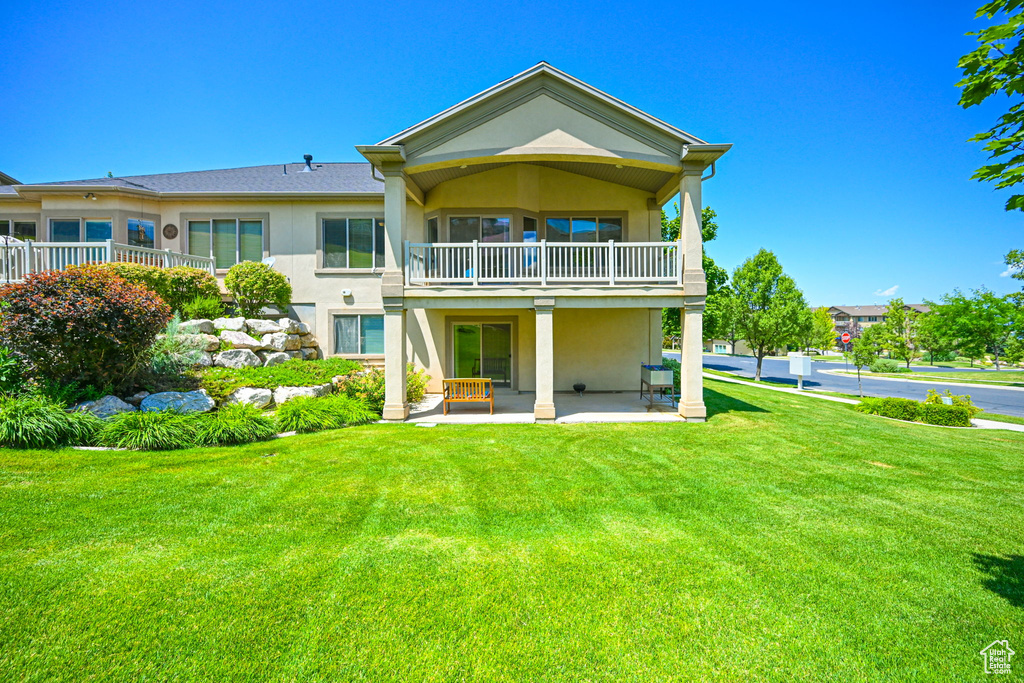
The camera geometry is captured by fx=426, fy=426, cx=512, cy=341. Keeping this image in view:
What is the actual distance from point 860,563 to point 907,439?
724 cm

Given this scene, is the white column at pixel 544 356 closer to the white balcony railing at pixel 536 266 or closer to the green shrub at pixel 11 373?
the white balcony railing at pixel 536 266

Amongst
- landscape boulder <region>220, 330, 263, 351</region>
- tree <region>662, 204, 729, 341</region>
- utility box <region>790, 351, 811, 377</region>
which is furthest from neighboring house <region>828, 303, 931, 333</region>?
landscape boulder <region>220, 330, 263, 351</region>

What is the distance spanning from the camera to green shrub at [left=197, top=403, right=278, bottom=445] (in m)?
8.09

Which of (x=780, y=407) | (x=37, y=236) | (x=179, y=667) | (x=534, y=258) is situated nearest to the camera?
(x=179, y=667)

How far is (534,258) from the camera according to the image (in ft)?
38.3

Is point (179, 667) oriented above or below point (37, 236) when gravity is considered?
below

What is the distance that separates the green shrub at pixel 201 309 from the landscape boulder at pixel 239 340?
1.18 meters

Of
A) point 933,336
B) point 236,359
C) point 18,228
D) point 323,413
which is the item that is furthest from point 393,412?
point 933,336

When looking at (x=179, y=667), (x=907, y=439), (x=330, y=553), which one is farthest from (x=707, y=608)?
(x=907, y=439)

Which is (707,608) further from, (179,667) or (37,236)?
(37,236)

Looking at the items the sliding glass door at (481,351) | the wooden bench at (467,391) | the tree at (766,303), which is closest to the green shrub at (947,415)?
the sliding glass door at (481,351)

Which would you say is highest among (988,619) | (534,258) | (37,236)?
(37,236)

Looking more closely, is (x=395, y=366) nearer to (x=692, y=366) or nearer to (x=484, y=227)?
(x=484, y=227)

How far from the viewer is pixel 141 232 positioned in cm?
1499
